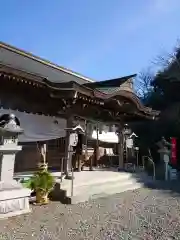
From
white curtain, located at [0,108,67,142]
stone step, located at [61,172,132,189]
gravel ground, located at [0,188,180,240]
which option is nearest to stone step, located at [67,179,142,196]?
stone step, located at [61,172,132,189]

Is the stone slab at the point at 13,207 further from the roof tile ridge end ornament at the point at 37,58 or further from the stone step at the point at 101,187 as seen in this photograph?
the roof tile ridge end ornament at the point at 37,58

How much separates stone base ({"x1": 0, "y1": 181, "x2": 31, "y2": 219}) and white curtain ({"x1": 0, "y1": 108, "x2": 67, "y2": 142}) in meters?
2.48

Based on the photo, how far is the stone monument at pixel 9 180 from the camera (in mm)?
5102

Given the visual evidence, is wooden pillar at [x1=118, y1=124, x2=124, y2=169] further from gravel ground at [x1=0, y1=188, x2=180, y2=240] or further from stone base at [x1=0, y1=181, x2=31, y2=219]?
stone base at [x1=0, y1=181, x2=31, y2=219]

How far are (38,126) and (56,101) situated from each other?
1049 mm

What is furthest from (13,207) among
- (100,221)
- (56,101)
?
(56,101)

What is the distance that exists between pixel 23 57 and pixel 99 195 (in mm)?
7777

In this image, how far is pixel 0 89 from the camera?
7129mm

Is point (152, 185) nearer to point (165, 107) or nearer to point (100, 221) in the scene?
point (100, 221)

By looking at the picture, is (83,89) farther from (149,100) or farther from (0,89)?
(149,100)

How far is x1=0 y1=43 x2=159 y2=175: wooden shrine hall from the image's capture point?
7.21m

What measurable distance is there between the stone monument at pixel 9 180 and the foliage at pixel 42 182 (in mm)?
750

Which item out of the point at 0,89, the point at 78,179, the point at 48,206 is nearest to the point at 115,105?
the point at 78,179

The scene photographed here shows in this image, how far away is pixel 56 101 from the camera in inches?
340
